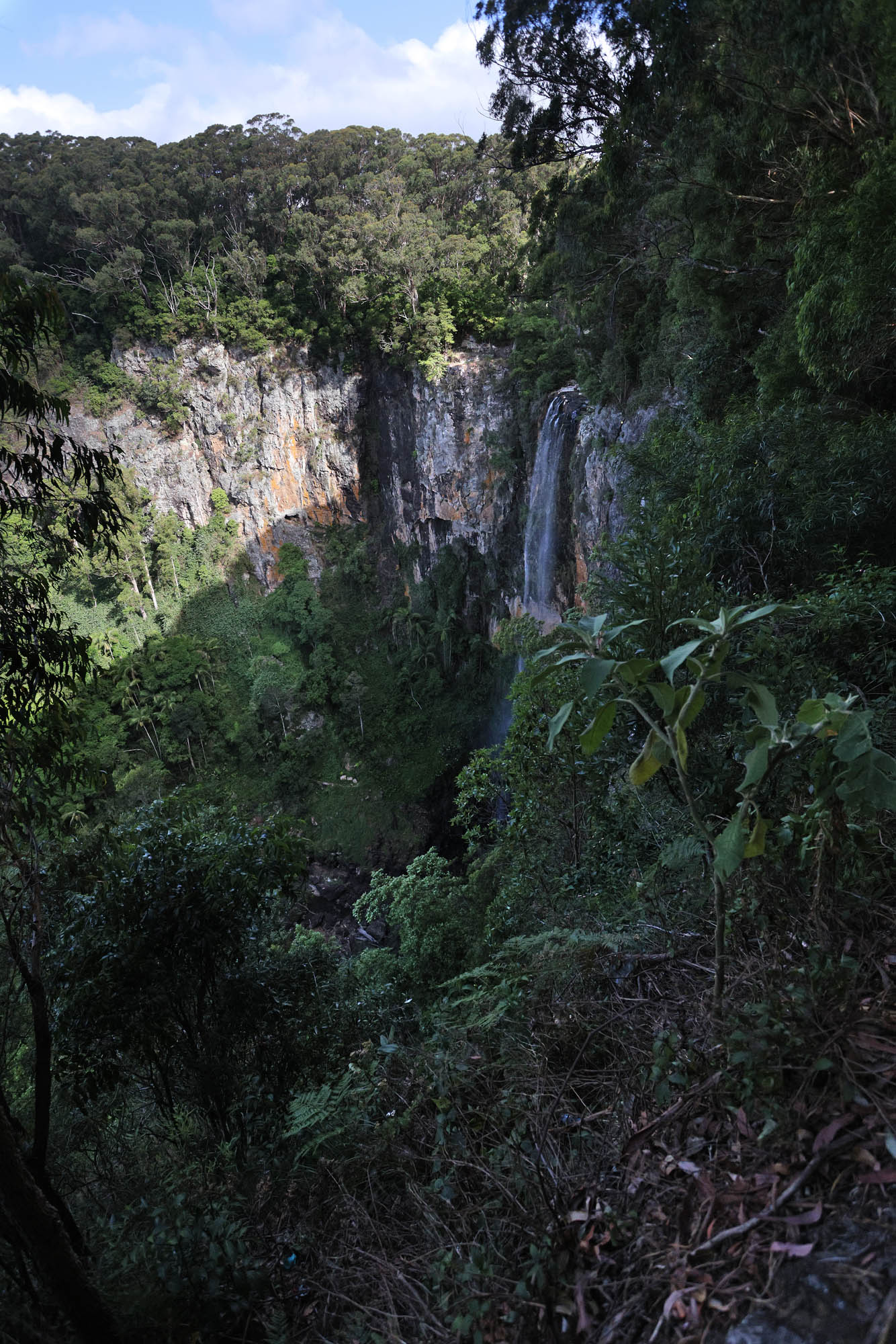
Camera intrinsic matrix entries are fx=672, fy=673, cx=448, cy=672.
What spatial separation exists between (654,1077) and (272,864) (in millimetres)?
2526

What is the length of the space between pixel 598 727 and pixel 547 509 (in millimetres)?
16218

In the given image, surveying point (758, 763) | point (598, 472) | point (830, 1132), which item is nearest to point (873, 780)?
point (758, 763)

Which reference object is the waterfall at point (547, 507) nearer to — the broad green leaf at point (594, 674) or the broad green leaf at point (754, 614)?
the broad green leaf at point (754, 614)

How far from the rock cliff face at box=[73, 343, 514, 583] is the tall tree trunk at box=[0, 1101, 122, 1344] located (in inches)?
837

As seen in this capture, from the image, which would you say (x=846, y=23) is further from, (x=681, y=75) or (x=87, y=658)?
(x=87, y=658)

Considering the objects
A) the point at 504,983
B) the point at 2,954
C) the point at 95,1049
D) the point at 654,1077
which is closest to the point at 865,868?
the point at 654,1077

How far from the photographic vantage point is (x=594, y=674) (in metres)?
1.29

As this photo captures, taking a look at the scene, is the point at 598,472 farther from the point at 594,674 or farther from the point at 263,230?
the point at 263,230

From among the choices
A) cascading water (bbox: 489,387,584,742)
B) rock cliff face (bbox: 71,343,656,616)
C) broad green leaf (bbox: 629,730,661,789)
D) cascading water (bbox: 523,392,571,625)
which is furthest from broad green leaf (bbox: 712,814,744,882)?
rock cliff face (bbox: 71,343,656,616)

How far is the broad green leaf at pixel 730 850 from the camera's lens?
137 cm

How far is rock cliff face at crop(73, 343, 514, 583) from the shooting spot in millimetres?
23250

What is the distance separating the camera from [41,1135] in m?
2.29

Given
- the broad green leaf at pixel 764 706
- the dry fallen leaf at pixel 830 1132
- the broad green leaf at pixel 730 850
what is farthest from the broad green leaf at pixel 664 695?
the dry fallen leaf at pixel 830 1132

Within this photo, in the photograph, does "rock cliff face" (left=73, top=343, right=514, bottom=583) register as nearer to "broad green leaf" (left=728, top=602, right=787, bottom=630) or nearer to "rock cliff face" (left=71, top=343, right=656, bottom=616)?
"rock cliff face" (left=71, top=343, right=656, bottom=616)
